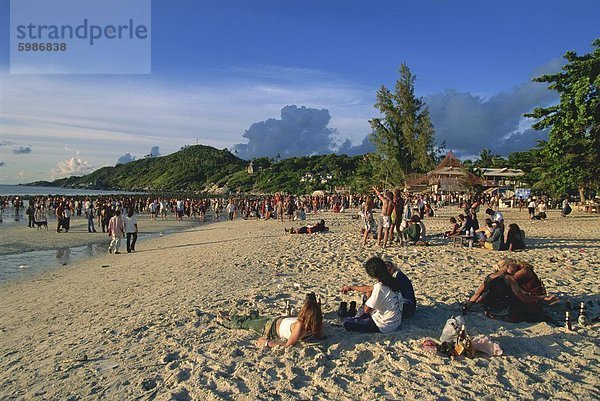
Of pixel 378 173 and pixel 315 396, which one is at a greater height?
pixel 378 173

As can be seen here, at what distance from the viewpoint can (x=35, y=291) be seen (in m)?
9.22

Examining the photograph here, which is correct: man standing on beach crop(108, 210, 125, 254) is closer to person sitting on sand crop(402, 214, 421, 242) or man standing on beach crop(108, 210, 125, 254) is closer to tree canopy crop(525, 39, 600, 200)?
person sitting on sand crop(402, 214, 421, 242)

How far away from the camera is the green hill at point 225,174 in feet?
341

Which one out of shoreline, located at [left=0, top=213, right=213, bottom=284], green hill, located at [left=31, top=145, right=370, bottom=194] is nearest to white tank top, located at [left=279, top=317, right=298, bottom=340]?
shoreline, located at [left=0, top=213, right=213, bottom=284]

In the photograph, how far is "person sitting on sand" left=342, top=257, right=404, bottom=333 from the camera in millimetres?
5414

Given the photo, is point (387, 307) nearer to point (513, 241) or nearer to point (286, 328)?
point (286, 328)

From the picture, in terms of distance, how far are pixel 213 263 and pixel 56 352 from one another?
605 centimetres

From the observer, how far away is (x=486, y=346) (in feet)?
16.0

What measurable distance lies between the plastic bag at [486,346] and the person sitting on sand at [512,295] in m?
1.22

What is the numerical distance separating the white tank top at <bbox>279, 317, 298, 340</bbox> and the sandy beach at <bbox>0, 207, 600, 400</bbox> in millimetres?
203

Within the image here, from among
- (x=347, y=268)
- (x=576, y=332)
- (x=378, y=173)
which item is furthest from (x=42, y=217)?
(x=378, y=173)

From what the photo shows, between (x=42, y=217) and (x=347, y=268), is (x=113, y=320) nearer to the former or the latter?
(x=347, y=268)

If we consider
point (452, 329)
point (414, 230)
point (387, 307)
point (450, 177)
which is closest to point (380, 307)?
point (387, 307)

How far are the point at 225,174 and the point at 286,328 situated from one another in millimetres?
144678
